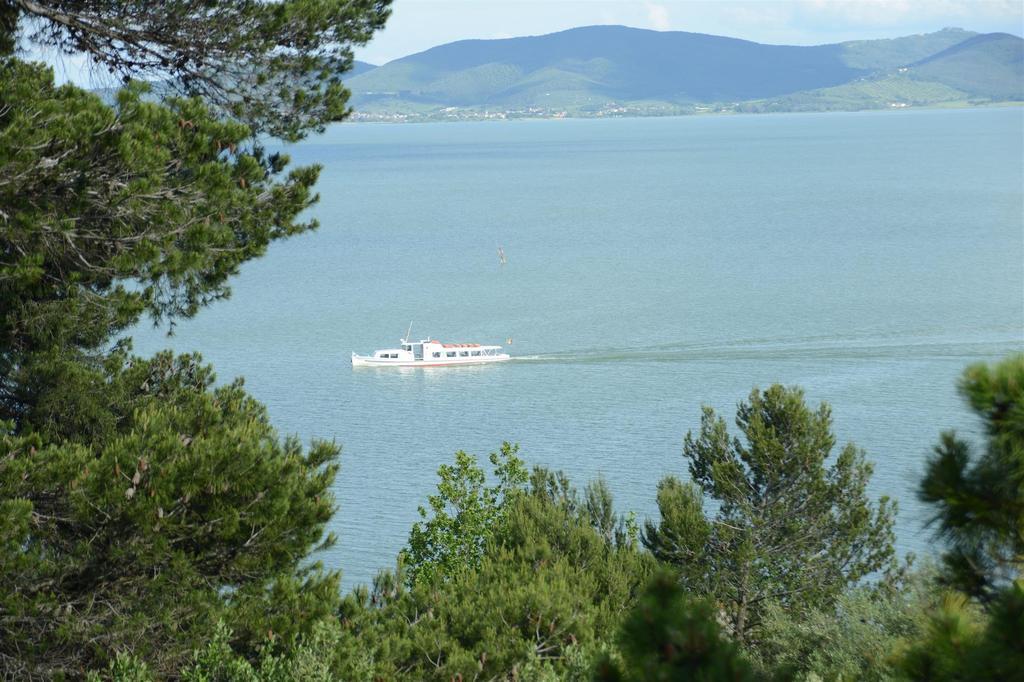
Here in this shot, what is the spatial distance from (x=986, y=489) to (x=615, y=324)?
39.8 m

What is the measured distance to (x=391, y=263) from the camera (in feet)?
196

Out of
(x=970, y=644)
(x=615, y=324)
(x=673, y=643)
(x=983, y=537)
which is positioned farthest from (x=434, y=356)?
(x=970, y=644)

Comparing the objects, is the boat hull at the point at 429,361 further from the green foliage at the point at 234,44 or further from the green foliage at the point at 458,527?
the green foliage at the point at 234,44

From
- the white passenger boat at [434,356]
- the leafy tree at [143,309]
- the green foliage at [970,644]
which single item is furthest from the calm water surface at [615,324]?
the leafy tree at [143,309]

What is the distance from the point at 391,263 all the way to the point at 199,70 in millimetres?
50962

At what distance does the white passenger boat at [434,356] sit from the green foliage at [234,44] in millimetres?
30265

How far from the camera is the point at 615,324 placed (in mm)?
43250

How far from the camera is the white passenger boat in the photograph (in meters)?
40.2

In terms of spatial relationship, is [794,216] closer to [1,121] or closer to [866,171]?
[866,171]

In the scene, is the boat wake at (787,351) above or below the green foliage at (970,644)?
below

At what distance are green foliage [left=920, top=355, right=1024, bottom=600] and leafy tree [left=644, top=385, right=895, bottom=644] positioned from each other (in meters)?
14.4

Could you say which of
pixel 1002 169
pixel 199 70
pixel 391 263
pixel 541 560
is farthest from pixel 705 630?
pixel 1002 169

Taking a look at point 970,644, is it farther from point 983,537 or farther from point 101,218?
point 101,218

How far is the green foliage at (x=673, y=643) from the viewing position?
3184 millimetres
